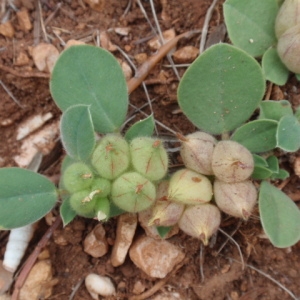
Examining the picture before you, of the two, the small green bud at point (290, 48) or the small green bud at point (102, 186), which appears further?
the small green bud at point (290, 48)

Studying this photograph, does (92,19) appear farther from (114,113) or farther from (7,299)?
(7,299)

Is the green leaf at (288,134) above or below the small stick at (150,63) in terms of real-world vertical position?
below

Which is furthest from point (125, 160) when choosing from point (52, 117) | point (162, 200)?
point (52, 117)

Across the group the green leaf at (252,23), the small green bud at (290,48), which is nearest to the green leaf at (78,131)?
the green leaf at (252,23)

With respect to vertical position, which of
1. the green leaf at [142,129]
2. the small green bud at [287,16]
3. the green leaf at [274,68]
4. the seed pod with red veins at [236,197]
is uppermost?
the small green bud at [287,16]

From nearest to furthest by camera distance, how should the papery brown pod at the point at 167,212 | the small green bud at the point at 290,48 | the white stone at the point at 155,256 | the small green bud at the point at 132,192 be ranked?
1. the small green bud at the point at 132,192
2. the papery brown pod at the point at 167,212
3. the small green bud at the point at 290,48
4. the white stone at the point at 155,256

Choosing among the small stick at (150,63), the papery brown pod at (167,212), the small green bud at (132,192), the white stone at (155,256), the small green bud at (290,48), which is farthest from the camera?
the small stick at (150,63)

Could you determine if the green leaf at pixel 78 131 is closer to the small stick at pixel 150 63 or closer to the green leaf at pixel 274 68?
the small stick at pixel 150 63
